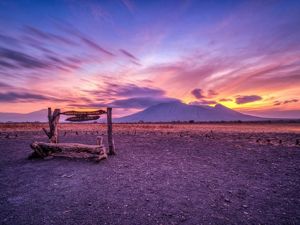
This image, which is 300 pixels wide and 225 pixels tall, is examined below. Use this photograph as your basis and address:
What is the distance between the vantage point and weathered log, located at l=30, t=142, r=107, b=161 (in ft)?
39.0

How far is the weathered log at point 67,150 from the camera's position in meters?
11.9

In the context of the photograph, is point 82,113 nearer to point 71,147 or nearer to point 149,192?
point 71,147

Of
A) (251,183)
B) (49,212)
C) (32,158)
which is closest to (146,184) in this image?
(49,212)

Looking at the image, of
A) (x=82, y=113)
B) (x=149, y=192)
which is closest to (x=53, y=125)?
(x=82, y=113)

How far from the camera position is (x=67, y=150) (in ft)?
40.3

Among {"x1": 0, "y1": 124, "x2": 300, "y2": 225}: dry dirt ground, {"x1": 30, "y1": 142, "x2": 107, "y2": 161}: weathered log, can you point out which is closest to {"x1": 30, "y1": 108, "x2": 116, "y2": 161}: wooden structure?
{"x1": 30, "y1": 142, "x2": 107, "y2": 161}: weathered log

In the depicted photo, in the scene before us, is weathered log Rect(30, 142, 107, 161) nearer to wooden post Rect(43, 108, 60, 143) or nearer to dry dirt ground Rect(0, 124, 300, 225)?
dry dirt ground Rect(0, 124, 300, 225)

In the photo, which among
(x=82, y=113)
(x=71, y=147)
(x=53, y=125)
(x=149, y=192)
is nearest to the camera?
(x=149, y=192)

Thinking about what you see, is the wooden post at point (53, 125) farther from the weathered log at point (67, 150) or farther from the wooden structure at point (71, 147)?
the weathered log at point (67, 150)

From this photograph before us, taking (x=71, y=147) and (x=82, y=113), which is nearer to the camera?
(x=71, y=147)

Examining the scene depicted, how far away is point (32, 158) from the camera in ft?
41.2

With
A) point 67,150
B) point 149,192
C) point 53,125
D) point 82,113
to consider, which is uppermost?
point 82,113

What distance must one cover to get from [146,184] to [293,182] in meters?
5.94

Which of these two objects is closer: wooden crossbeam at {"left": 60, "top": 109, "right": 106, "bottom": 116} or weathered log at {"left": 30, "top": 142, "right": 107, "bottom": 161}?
weathered log at {"left": 30, "top": 142, "right": 107, "bottom": 161}
